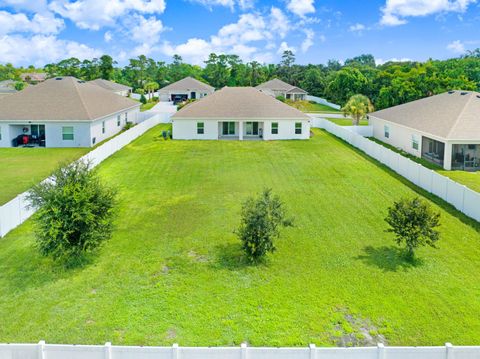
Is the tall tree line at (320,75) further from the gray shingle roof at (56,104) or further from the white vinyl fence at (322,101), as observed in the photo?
the gray shingle roof at (56,104)

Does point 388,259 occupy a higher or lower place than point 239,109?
lower

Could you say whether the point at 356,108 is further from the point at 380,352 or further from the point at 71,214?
the point at 380,352

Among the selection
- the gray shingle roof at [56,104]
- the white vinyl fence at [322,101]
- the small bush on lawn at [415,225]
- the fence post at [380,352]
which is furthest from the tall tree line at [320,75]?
the fence post at [380,352]

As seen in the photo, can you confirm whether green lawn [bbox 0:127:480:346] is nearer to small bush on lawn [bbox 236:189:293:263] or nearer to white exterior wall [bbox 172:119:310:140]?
small bush on lawn [bbox 236:189:293:263]

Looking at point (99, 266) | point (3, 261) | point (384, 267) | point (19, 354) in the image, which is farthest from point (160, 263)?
point (384, 267)

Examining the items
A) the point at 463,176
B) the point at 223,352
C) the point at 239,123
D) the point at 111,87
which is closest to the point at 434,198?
the point at 463,176

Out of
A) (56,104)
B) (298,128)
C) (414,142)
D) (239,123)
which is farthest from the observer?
(298,128)

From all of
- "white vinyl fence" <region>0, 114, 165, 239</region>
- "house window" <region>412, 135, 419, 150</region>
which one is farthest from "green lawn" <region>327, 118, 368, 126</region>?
"white vinyl fence" <region>0, 114, 165, 239</region>
